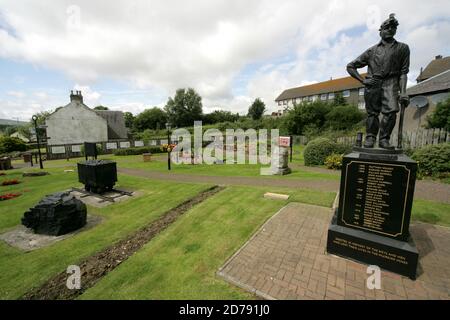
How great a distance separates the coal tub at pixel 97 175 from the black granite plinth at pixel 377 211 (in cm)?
931

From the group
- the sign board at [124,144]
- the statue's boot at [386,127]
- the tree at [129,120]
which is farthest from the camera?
the tree at [129,120]

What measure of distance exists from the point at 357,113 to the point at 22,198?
40117mm

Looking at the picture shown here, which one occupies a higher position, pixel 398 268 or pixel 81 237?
pixel 398 268

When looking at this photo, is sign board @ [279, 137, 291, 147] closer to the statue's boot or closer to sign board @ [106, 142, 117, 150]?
the statue's boot

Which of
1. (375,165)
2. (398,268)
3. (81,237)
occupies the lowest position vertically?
(81,237)

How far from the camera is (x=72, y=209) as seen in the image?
648 centimetres

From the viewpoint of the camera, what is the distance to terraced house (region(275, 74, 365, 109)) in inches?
1914

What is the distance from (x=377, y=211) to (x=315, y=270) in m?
1.72

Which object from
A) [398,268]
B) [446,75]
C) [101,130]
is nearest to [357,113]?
[446,75]

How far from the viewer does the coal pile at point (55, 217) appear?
623 centimetres

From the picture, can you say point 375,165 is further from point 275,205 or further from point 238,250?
point 275,205

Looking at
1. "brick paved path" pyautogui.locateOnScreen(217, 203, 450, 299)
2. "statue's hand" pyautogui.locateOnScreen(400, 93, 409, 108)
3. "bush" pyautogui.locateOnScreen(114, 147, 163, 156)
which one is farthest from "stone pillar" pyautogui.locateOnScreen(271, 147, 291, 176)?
"bush" pyautogui.locateOnScreen(114, 147, 163, 156)

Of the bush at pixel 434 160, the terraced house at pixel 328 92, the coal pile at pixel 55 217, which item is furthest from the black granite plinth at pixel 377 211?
the terraced house at pixel 328 92

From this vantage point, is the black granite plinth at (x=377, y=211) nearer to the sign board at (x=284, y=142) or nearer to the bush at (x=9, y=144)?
the sign board at (x=284, y=142)
